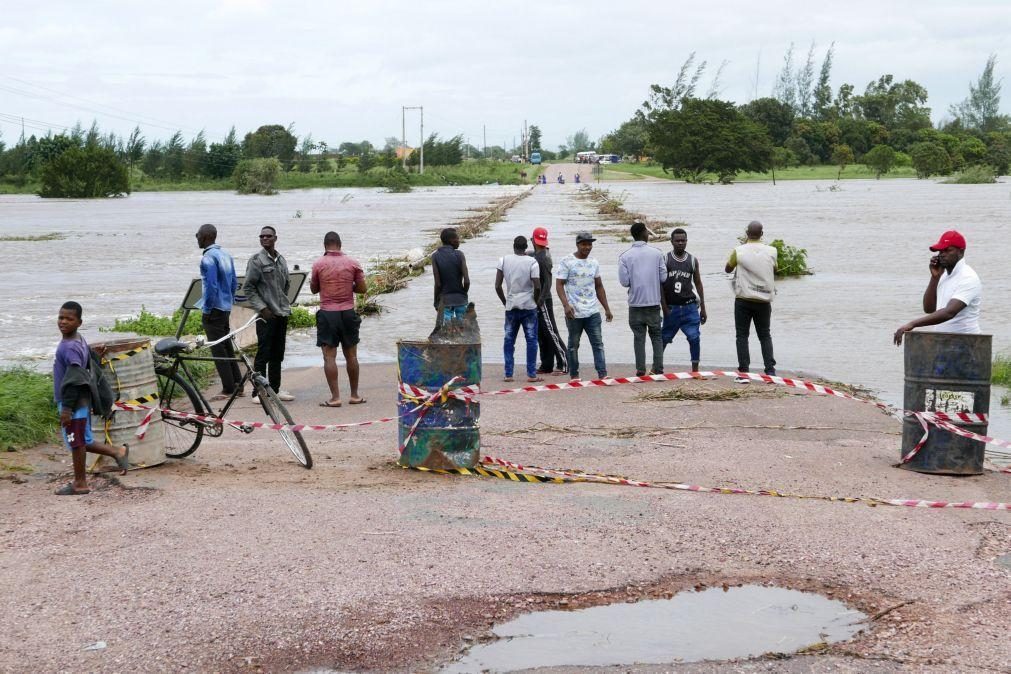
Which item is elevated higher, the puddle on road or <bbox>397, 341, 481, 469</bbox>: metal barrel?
<bbox>397, 341, 481, 469</bbox>: metal barrel

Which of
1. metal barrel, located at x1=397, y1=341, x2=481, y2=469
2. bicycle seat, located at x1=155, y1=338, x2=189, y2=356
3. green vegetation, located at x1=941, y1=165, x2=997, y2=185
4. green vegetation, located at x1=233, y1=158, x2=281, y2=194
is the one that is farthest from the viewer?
green vegetation, located at x1=233, y1=158, x2=281, y2=194

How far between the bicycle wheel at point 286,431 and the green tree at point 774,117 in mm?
145322

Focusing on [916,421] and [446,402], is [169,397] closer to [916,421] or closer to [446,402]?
[446,402]

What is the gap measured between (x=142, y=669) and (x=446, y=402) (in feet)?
11.7

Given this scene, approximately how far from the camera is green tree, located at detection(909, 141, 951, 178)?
118500mm

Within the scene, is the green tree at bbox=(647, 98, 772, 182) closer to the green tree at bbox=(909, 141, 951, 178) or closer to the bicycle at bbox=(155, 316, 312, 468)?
the green tree at bbox=(909, 141, 951, 178)

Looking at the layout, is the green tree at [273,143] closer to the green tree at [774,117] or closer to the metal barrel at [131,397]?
the green tree at [774,117]

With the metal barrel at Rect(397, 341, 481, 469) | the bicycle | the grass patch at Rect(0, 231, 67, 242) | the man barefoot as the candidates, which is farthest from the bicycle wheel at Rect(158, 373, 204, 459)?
the grass patch at Rect(0, 231, 67, 242)

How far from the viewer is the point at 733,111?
11231cm

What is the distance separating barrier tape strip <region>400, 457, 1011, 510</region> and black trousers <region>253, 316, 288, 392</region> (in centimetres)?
376

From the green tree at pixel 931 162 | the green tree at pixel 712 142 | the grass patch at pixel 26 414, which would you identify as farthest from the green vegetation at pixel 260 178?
the grass patch at pixel 26 414

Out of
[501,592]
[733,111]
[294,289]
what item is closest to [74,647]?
[501,592]

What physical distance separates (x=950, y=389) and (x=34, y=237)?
43262 mm

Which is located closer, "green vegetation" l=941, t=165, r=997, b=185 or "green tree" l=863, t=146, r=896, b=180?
"green vegetation" l=941, t=165, r=997, b=185
